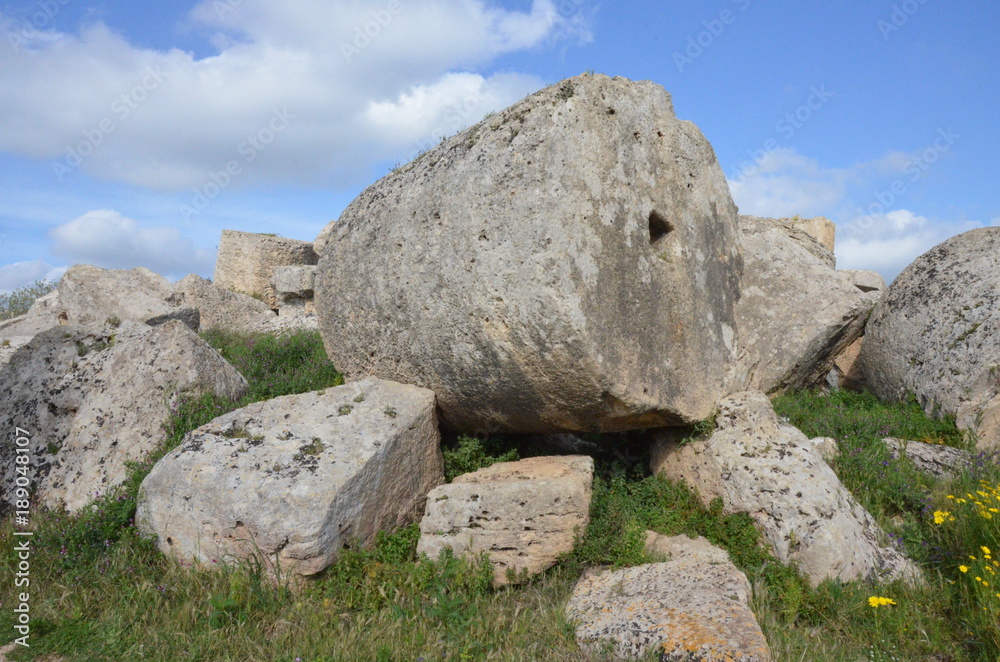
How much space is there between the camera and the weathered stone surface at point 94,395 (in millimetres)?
5895

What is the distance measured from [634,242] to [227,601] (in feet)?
12.8

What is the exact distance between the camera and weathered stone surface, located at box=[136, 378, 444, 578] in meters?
4.70

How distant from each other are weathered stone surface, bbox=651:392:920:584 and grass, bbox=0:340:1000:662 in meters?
0.14

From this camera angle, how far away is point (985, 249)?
7.10m

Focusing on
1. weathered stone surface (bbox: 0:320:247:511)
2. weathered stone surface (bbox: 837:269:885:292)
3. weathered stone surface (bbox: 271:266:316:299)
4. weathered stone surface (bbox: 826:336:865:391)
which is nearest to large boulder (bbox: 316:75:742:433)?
weathered stone surface (bbox: 0:320:247:511)

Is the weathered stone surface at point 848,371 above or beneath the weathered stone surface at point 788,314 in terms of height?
beneath

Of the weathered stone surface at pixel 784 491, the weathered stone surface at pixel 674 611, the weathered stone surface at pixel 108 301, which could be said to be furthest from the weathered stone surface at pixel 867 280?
the weathered stone surface at pixel 108 301

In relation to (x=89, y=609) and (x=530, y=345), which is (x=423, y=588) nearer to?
(x=530, y=345)

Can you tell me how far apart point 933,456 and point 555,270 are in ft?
13.3

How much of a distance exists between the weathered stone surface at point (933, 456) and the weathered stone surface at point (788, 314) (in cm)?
110

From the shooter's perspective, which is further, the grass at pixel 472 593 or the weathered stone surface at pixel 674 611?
the grass at pixel 472 593

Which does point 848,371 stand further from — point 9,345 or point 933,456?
point 9,345

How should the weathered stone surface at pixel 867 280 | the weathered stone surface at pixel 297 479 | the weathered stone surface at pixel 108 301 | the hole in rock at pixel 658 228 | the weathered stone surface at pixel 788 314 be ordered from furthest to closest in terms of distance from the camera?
the weathered stone surface at pixel 867 280 → the weathered stone surface at pixel 108 301 → the weathered stone surface at pixel 788 314 → the hole in rock at pixel 658 228 → the weathered stone surface at pixel 297 479

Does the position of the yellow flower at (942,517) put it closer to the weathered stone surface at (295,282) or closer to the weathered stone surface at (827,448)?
the weathered stone surface at (827,448)
